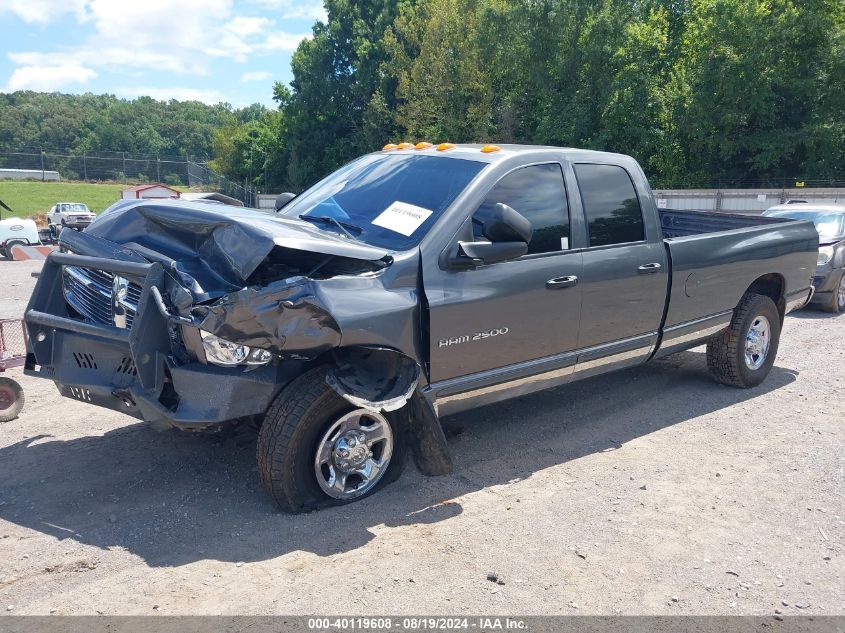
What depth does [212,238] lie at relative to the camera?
13.5 feet

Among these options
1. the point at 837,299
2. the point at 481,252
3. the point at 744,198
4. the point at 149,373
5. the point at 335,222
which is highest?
the point at 744,198

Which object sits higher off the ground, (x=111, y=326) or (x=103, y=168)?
(x=103, y=168)

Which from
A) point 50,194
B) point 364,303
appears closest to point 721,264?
point 364,303

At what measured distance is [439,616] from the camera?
323 centimetres

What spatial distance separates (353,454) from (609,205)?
2.64 m

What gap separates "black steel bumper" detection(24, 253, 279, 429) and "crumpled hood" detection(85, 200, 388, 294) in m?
0.27

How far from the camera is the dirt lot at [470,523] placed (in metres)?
3.41

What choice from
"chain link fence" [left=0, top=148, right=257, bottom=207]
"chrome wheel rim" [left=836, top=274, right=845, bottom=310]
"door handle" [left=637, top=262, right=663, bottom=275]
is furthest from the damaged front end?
"chain link fence" [left=0, top=148, right=257, bottom=207]

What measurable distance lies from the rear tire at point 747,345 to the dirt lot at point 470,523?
2.23 ft

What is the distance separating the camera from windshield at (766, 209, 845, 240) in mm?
11281

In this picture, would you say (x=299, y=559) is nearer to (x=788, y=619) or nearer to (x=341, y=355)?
(x=341, y=355)

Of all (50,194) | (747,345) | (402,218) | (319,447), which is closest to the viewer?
(319,447)

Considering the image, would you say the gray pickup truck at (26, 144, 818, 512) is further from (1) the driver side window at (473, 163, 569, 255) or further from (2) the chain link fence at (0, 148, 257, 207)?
(2) the chain link fence at (0, 148, 257, 207)

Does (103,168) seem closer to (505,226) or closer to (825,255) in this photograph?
(825,255)
